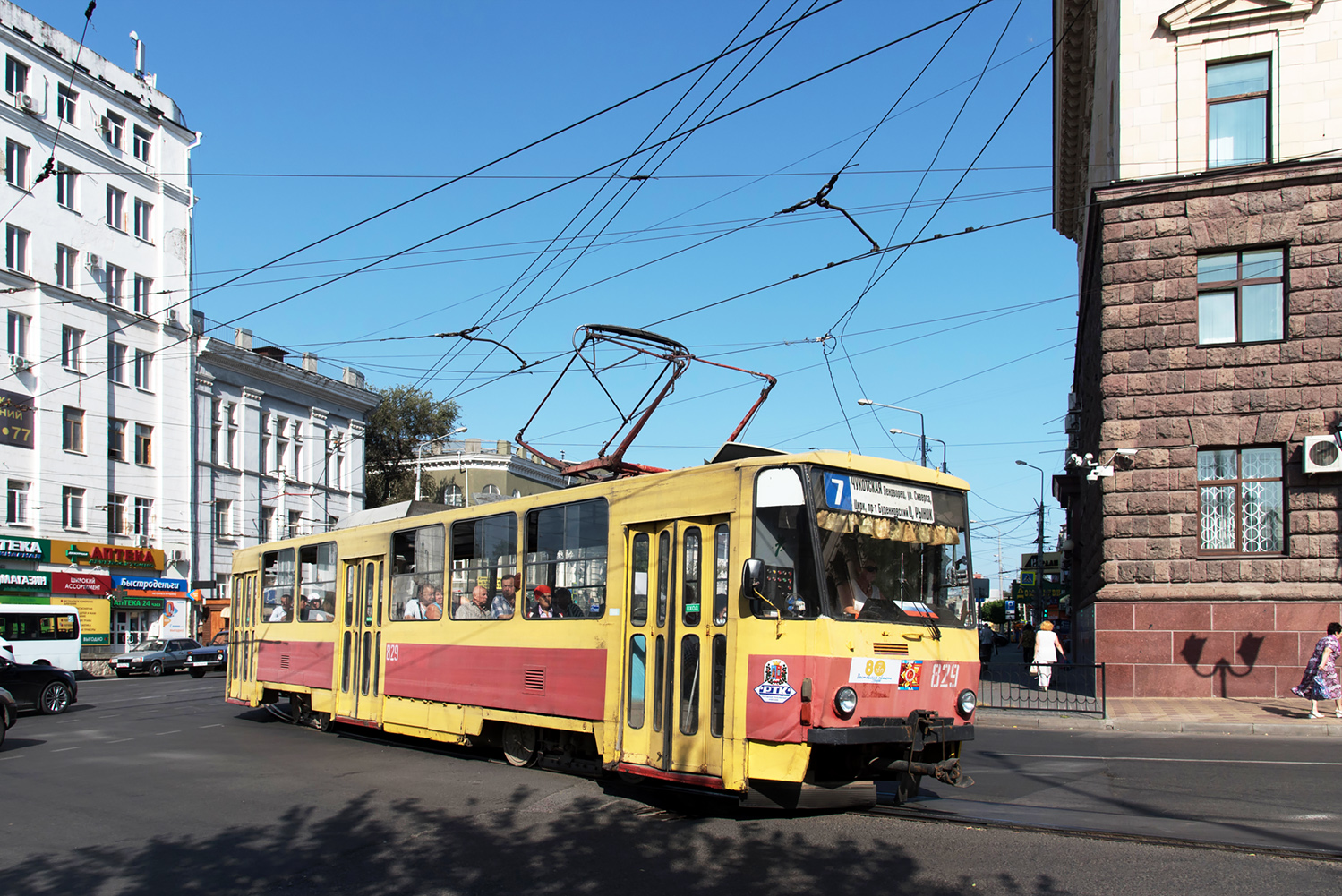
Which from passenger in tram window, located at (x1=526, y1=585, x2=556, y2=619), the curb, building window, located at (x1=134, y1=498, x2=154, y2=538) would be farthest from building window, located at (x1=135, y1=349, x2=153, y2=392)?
passenger in tram window, located at (x1=526, y1=585, x2=556, y2=619)

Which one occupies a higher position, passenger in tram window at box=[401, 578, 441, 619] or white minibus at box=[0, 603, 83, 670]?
passenger in tram window at box=[401, 578, 441, 619]

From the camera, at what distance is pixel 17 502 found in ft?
125

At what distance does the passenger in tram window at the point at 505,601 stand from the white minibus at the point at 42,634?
21155 mm

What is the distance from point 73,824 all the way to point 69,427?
35019 mm

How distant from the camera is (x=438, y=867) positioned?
24.2 ft

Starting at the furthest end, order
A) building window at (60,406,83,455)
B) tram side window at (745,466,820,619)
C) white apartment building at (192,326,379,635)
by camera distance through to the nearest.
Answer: white apartment building at (192,326,379,635)
building window at (60,406,83,455)
tram side window at (745,466,820,619)

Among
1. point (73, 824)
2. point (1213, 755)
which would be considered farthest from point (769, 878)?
point (1213, 755)

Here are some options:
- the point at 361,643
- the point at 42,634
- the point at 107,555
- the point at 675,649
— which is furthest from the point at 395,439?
the point at 675,649

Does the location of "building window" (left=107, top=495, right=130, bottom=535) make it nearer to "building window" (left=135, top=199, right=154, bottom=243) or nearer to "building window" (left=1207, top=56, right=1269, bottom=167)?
"building window" (left=135, top=199, right=154, bottom=243)

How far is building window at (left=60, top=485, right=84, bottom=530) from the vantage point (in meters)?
39.4

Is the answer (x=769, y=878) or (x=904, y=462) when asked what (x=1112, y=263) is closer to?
(x=904, y=462)

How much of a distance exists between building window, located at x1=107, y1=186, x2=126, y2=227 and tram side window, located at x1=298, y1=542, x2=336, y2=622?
3194 cm

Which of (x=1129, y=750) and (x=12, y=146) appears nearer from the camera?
→ (x=1129, y=750)

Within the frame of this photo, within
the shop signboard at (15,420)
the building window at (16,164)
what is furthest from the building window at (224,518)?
the building window at (16,164)
